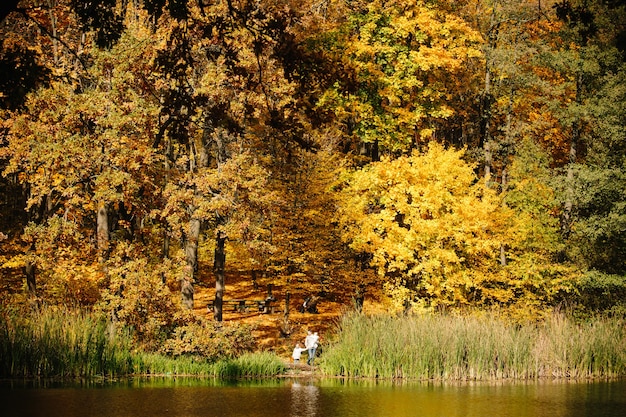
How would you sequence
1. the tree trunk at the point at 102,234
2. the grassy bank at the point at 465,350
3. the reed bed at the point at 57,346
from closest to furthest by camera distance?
the reed bed at the point at 57,346 → the grassy bank at the point at 465,350 → the tree trunk at the point at 102,234

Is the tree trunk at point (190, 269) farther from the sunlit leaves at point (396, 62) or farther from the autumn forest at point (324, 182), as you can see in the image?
the sunlit leaves at point (396, 62)

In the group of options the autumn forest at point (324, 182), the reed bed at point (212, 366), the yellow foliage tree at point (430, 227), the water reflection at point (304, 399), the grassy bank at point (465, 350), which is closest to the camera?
the water reflection at point (304, 399)

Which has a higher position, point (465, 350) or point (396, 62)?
point (396, 62)

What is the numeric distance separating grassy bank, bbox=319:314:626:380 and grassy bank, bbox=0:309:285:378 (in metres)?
3.22

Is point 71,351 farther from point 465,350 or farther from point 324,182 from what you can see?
point 324,182

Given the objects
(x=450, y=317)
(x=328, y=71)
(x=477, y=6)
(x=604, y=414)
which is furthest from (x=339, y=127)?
(x=328, y=71)

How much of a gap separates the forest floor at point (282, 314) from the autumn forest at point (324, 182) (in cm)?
87

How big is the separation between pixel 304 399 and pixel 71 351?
17.5 ft

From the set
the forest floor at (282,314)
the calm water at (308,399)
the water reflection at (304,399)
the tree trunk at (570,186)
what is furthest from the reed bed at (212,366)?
the tree trunk at (570,186)

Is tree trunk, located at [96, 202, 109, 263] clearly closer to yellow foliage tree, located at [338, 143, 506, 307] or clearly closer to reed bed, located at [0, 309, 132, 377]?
reed bed, located at [0, 309, 132, 377]

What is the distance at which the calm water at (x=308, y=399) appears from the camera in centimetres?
1302

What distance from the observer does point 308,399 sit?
14977mm

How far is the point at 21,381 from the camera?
1588 centimetres

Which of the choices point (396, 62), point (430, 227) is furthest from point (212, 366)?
point (396, 62)
